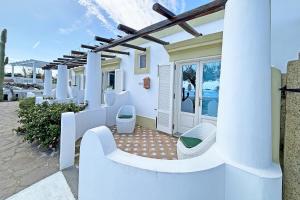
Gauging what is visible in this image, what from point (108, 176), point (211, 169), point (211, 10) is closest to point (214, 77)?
point (211, 10)

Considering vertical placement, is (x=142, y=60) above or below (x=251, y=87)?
above

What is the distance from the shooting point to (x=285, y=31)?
4.15 metres

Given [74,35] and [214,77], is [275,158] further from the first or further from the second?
[74,35]

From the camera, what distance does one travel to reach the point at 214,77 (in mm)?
6316

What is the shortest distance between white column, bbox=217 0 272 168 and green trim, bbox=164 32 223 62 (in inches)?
126

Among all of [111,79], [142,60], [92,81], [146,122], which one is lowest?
[146,122]

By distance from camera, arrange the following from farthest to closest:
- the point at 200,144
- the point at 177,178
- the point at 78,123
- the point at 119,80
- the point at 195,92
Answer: the point at 119,80 → the point at 195,92 → the point at 78,123 → the point at 200,144 → the point at 177,178

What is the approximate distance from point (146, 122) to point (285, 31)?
6.60 metres

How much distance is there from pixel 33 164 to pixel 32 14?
43.8 feet

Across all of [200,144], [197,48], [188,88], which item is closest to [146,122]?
[188,88]

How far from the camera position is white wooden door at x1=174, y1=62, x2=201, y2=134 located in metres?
6.79

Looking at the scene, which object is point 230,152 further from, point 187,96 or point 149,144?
point 187,96

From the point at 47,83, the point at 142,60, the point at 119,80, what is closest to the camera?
the point at 142,60

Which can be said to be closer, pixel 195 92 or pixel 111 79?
pixel 195 92
